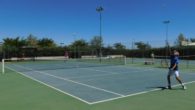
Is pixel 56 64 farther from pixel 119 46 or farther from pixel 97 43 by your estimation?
pixel 97 43

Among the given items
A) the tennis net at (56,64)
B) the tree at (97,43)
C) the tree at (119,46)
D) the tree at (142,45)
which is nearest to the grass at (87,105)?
the tennis net at (56,64)

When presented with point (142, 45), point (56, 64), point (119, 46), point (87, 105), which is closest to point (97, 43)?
point (119, 46)

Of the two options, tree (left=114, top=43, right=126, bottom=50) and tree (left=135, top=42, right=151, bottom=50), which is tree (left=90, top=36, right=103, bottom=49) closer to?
tree (left=114, top=43, right=126, bottom=50)

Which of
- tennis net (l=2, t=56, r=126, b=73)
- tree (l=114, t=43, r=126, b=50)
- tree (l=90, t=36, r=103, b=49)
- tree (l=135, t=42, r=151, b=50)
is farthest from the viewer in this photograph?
tree (l=114, t=43, r=126, b=50)

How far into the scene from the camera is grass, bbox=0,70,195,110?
25.8 ft

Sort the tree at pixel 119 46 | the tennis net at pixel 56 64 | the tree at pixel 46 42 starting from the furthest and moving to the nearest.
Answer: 1. the tree at pixel 46 42
2. the tree at pixel 119 46
3. the tennis net at pixel 56 64

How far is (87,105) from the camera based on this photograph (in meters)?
8.17

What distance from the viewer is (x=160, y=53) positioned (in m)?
45.3

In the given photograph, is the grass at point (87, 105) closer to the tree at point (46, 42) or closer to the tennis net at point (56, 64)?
the tennis net at point (56, 64)

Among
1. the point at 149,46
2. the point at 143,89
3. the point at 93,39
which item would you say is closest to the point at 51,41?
the point at 93,39

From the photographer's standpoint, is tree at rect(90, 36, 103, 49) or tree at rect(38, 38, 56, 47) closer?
tree at rect(90, 36, 103, 49)

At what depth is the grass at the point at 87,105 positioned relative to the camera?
7879mm

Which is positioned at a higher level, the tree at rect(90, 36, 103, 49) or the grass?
the tree at rect(90, 36, 103, 49)

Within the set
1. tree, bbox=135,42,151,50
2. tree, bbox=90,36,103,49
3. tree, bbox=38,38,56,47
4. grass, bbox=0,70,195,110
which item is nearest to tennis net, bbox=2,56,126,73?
tree, bbox=90,36,103,49
